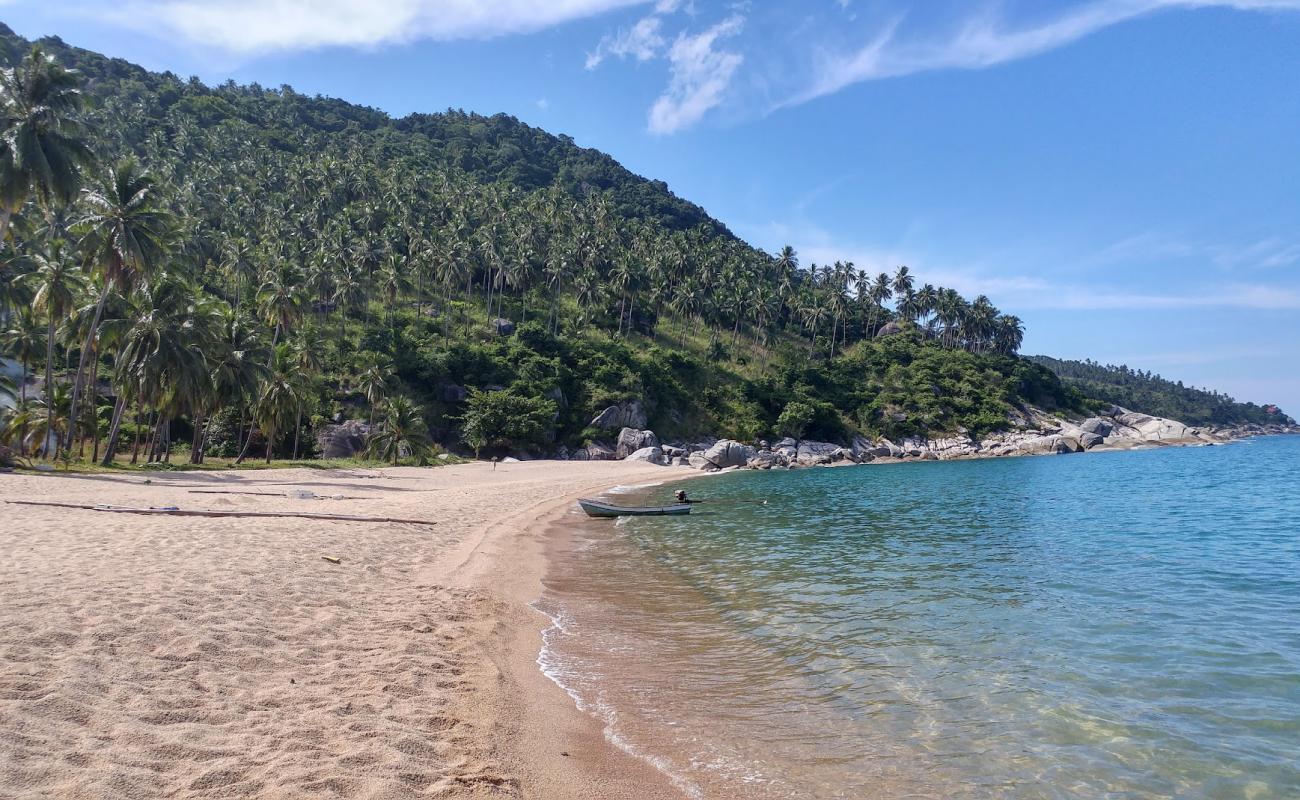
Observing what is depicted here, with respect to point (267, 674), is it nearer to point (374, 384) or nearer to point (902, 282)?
point (374, 384)

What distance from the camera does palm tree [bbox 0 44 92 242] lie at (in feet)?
92.0

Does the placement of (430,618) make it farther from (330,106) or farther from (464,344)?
(330,106)

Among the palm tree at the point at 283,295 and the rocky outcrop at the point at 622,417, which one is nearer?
the palm tree at the point at 283,295

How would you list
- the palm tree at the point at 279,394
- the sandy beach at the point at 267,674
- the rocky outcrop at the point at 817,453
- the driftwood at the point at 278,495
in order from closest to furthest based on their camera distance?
the sandy beach at the point at 267,674
the driftwood at the point at 278,495
the palm tree at the point at 279,394
the rocky outcrop at the point at 817,453

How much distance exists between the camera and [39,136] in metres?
29.0

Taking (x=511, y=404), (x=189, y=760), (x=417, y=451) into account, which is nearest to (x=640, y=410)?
(x=511, y=404)

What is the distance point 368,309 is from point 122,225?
5017cm

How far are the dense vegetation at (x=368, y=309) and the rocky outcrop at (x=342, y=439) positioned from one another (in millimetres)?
1303

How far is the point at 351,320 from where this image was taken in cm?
8244

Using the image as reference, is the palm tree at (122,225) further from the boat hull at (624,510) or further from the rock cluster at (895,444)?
the rock cluster at (895,444)

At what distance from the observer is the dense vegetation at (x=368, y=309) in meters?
35.7

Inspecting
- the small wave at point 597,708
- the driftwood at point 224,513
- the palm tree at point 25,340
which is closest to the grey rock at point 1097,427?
the driftwood at point 224,513

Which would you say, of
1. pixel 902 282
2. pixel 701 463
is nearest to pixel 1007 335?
pixel 902 282

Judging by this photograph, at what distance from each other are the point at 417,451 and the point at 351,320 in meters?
37.3
